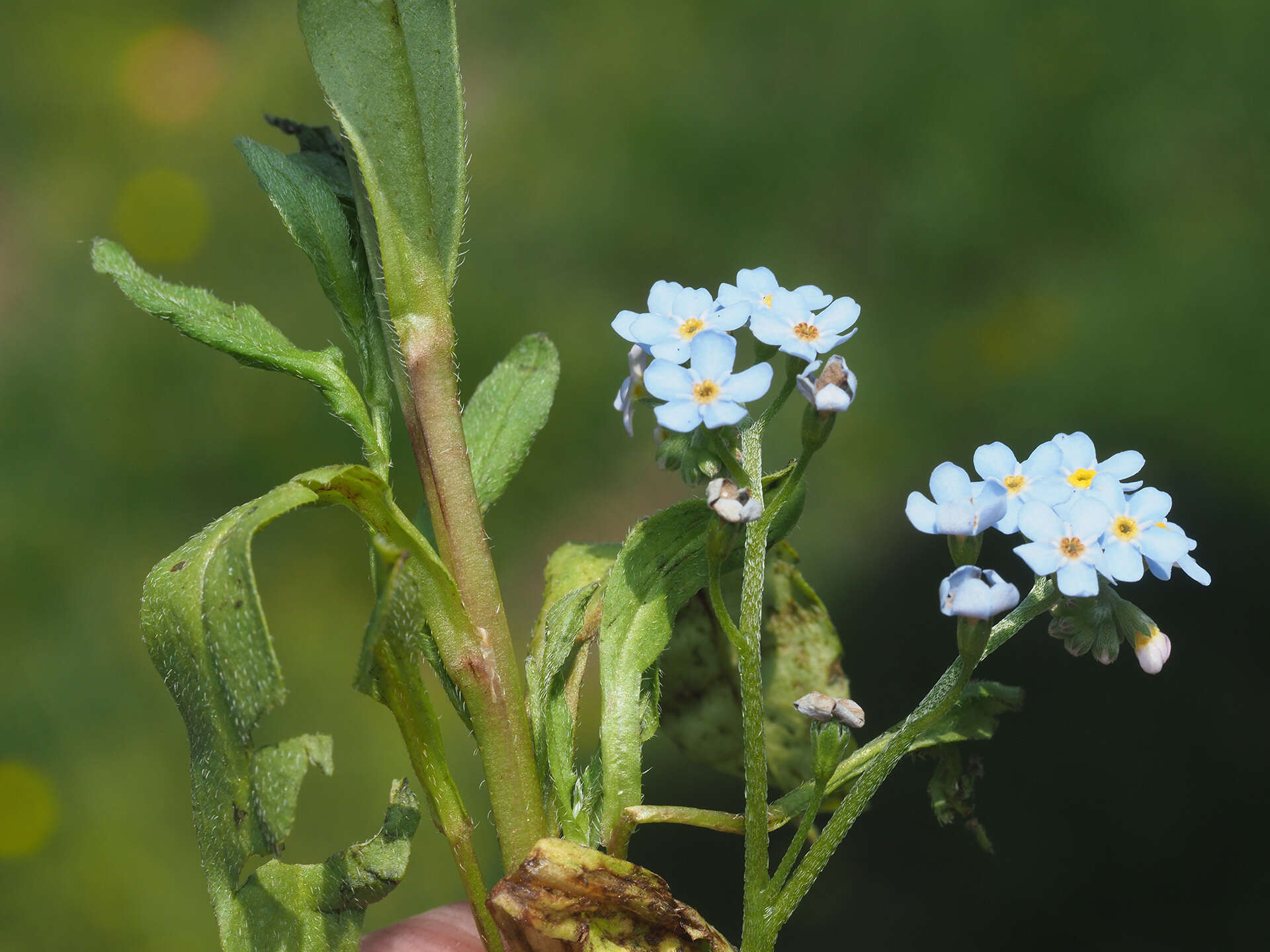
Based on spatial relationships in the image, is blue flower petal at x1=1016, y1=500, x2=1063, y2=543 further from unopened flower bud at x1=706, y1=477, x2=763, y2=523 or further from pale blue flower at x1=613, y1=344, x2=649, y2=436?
pale blue flower at x1=613, y1=344, x2=649, y2=436

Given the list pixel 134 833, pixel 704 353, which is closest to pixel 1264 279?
pixel 704 353

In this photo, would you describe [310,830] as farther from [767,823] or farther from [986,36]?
[986,36]

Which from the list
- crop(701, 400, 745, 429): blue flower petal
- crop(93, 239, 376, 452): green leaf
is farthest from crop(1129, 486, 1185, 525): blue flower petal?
crop(93, 239, 376, 452): green leaf

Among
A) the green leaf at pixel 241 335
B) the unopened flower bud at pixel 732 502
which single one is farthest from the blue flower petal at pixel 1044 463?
the green leaf at pixel 241 335

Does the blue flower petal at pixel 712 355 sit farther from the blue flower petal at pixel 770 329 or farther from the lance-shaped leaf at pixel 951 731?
the lance-shaped leaf at pixel 951 731

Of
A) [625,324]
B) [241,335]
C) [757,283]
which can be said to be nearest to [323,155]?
[241,335]

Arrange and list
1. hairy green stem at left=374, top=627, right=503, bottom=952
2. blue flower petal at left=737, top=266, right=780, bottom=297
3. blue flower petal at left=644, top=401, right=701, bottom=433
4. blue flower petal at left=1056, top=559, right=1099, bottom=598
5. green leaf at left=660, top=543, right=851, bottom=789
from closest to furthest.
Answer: blue flower petal at left=1056, top=559, right=1099, bottom=598 < blue flower petal at left=644, top=401, right=701, bottom=433 < hairy green stem at left=374, top=627, right=503, bottom=952 < blue flower petal at left=737, top=266, right=780, bottom=297 < green leaf at left=660, top=543, right=851, bottom=789

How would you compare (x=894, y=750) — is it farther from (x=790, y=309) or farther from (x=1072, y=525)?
(x=790, y=309)
